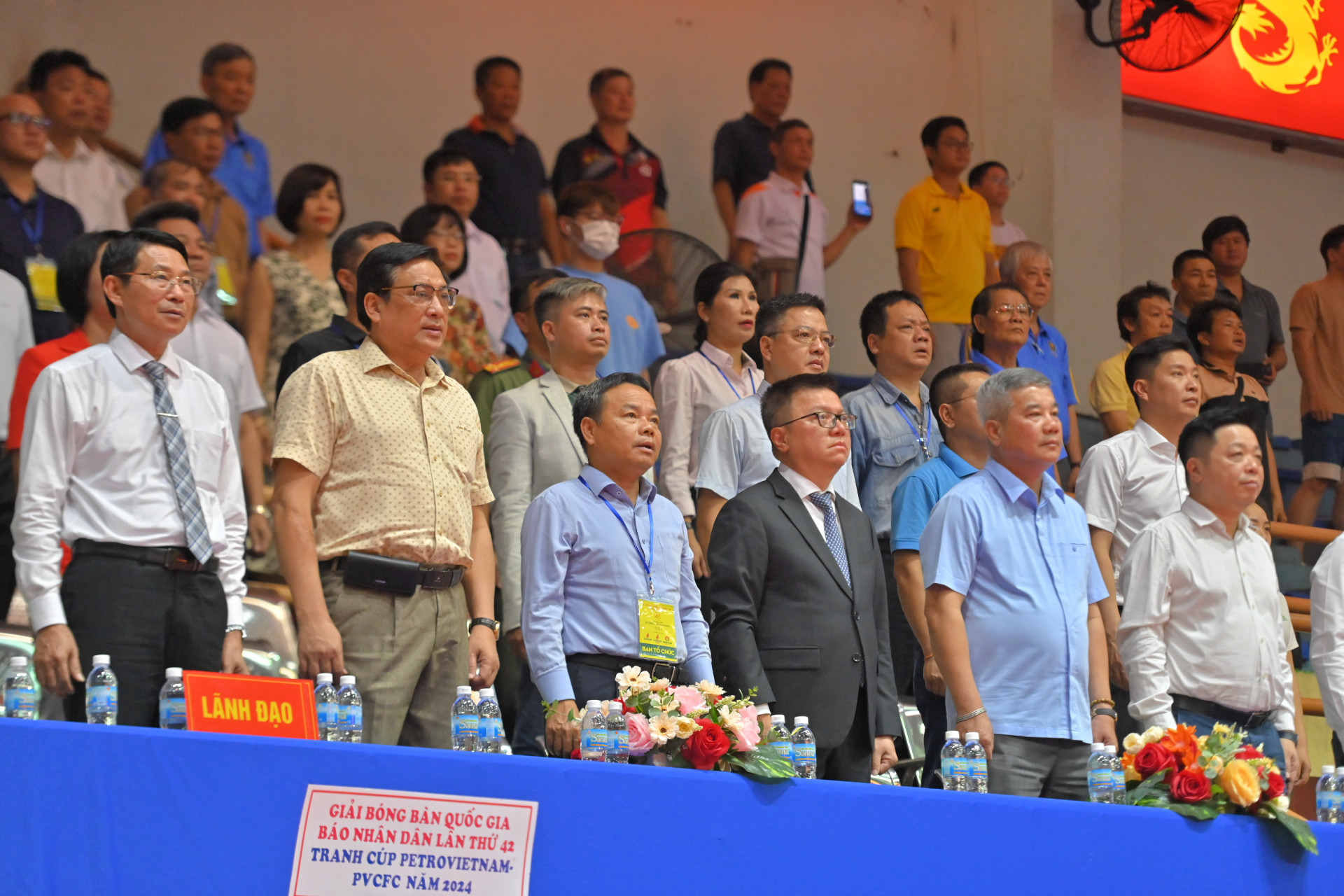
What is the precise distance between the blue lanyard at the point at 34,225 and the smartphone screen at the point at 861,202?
3.30 m

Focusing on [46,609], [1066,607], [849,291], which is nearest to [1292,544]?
[849,291]

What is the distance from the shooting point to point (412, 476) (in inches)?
126

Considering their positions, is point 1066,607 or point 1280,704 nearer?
point 1066,607

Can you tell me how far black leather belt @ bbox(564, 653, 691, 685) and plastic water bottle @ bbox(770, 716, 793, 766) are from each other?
0.46 m

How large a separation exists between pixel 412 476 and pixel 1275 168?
849 centimetres

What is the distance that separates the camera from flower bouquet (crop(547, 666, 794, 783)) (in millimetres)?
2635

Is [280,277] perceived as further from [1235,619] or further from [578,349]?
[1235,619]

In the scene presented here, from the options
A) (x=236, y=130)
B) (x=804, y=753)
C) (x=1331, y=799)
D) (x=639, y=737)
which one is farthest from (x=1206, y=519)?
(x=236, y=130)

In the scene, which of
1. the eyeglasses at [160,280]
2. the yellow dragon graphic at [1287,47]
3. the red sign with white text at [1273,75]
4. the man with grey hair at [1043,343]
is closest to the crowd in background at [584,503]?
the eyeglasses at [160,280]

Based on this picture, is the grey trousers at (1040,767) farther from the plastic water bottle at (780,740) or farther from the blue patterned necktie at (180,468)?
the blue patterned necktie at (180,468)

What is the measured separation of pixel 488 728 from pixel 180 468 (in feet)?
2.73

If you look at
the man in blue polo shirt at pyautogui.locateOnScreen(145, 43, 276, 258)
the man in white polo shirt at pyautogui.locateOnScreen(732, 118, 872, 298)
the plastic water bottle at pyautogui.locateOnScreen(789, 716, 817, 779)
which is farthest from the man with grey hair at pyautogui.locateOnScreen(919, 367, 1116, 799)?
the man in white polo shirt at pyautogui.locateOnScreen(732, 118, 872, 298)

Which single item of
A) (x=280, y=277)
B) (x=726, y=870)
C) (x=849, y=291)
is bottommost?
(x=726, y=870)

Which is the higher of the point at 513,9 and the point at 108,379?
the point at 513,9
